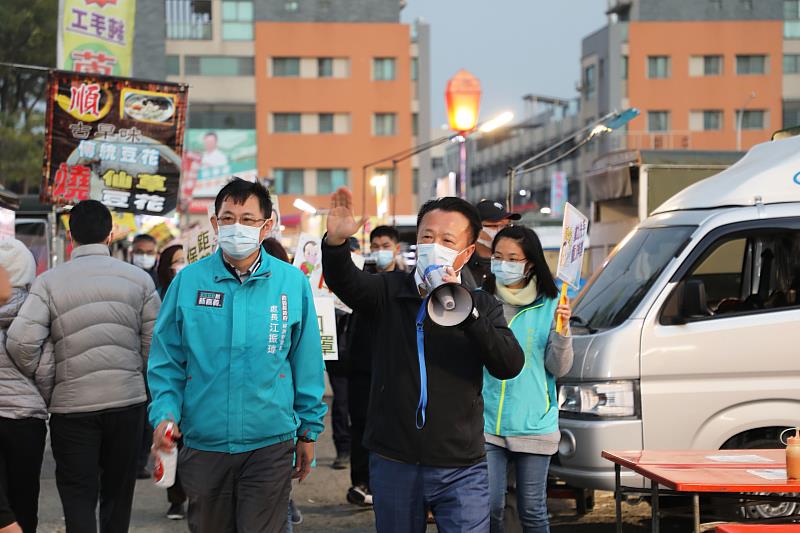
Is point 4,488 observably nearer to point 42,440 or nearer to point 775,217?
point 42,440

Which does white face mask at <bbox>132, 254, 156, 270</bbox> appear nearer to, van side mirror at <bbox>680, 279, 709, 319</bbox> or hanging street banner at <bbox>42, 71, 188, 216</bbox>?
hanging street banner at <bbox>42, 71, 188, 216</bbox>

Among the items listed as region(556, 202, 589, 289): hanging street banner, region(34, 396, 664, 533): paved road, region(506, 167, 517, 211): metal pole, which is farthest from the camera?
region(506, 167, 517, 211): metal pole

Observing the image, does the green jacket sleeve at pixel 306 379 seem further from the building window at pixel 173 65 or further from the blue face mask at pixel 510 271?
the building window at pixel 173 65

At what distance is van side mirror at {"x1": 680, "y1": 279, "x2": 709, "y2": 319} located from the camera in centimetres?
653

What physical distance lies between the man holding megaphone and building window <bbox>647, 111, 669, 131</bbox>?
57598 millimetres

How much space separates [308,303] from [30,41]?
27.1 metres

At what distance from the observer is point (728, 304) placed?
7547 mm

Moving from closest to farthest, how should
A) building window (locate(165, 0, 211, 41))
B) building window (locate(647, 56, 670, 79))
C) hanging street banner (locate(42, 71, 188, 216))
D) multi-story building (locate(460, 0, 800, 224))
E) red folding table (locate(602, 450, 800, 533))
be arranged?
1. red folding table (locate(602, 450, 800, 533))
2. hanging street banner (locate(42, 71, 188, 216))
3. building window (locate(165, 0, 211, 41))
4. multi-story building (locate(460, 0, 800, 224))
5. building window (locate(647, 56, 670, 79))

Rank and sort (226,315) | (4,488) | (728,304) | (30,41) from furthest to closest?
(30,41) < (728,304) < (4,488) < (226,315)

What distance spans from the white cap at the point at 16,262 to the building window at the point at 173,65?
52236 millimetres

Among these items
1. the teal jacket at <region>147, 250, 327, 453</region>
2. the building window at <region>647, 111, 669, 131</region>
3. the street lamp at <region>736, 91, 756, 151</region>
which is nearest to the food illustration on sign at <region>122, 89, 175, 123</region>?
the teal jacket at <region>147, 250, 327, 453</region>

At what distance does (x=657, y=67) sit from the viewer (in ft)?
198

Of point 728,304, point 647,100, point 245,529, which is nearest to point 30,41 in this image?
point 728,304

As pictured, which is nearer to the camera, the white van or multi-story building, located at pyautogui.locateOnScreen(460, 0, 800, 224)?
the white van
